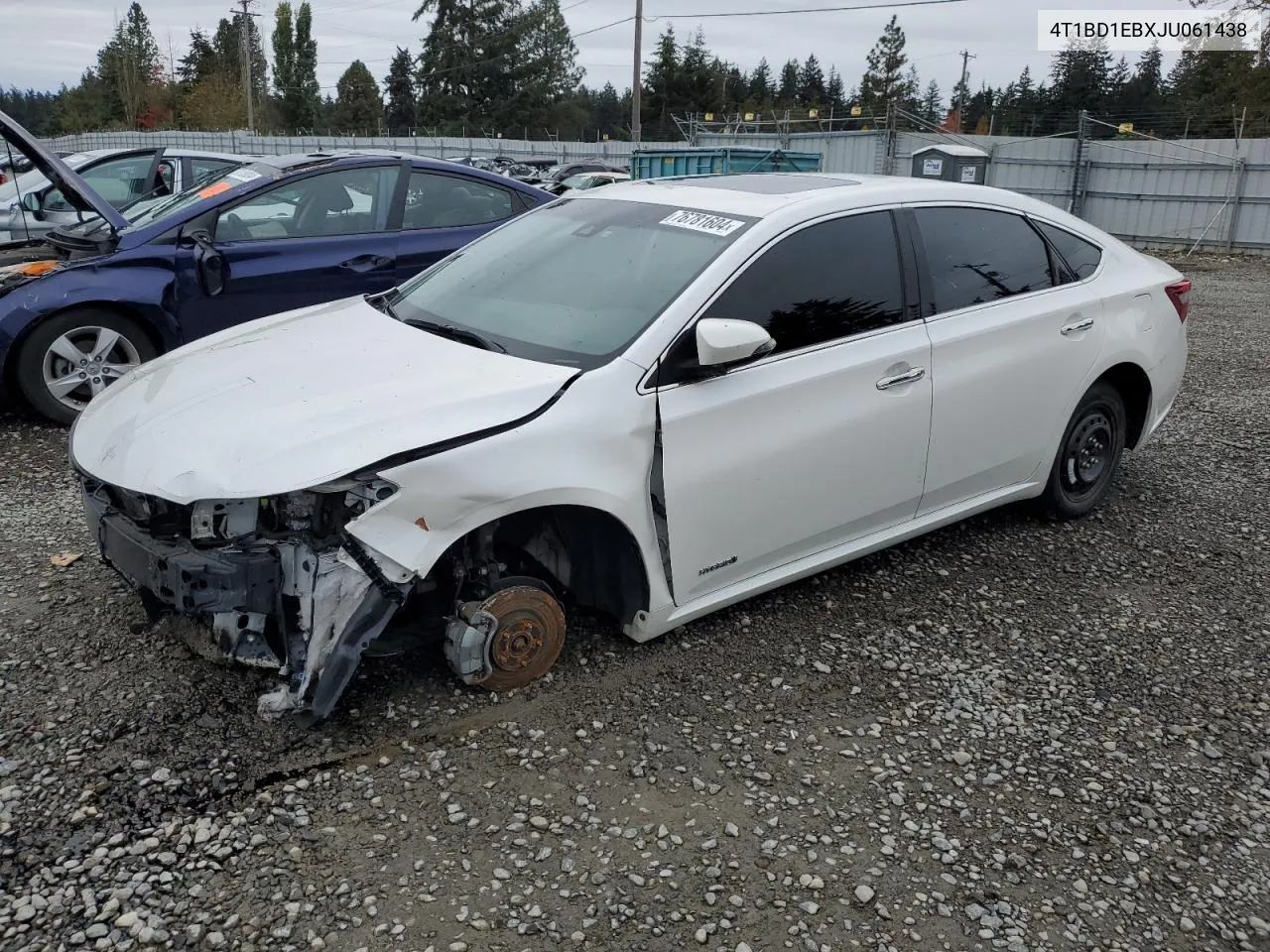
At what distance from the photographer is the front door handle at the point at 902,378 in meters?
3.86

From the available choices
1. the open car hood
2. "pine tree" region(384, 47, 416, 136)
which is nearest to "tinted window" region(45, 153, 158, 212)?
the open car hood

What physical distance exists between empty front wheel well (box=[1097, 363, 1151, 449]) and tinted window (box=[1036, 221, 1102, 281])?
0.48 m

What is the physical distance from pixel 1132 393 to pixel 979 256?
1.36 meters

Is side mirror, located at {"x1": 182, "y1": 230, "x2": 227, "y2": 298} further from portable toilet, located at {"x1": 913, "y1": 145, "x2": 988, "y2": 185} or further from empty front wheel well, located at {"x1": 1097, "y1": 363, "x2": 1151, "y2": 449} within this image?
portable toilet, located at {"x1": 913, "y1": 145, "x2": 988, "y2": 185}

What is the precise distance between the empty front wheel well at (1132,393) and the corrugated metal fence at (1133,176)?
51.1 feet

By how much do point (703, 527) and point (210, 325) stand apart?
411 cm

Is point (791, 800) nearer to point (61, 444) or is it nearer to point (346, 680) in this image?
point (346, 680)

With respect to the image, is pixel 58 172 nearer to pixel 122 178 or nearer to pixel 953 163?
pixel 122 178

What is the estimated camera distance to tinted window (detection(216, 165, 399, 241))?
Result: 6367 mm

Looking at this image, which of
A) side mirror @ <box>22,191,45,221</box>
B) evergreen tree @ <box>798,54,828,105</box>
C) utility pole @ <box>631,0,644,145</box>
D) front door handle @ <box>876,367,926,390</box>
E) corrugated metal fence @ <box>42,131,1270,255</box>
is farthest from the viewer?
evergreen tree @ <box>798,54,828,105</box>

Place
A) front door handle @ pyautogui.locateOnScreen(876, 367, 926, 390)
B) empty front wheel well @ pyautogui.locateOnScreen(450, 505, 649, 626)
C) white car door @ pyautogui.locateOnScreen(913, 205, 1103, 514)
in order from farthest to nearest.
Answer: white car door @ pyautogui.locateOnScreen(913, 205, 1103, 514) < front door handle @ pyautogui.locateOnScreen(876, 367, 926, 390) < empty front wheel well @ pyautogui.locateOnScreen(450, 505, 649, 626)

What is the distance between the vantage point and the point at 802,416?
3.63 m

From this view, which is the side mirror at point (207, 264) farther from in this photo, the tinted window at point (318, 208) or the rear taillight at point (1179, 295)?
the rear taillight at point (1179, 295)

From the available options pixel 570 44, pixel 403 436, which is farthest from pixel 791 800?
pixel 570 44
